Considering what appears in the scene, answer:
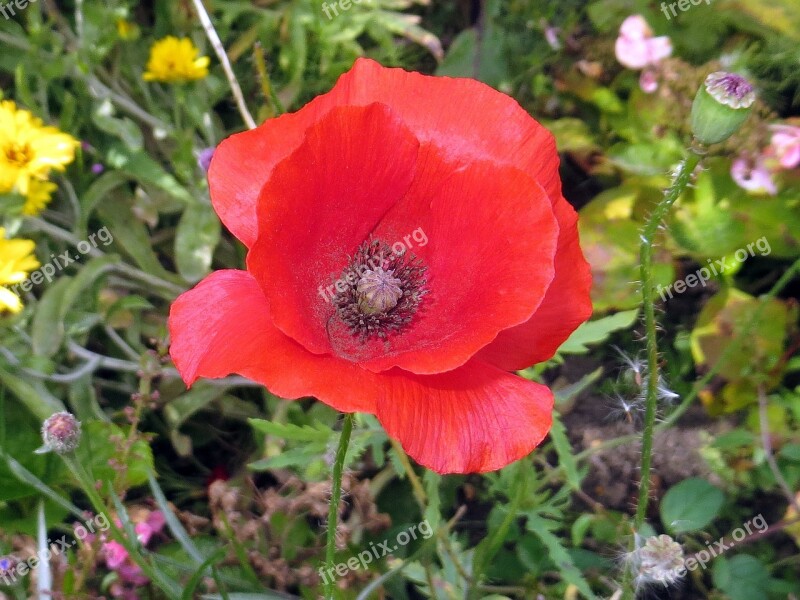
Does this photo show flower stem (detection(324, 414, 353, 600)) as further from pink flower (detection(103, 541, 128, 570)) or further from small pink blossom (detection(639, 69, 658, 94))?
small pink blossom (detection(639, 69, 658, 94))

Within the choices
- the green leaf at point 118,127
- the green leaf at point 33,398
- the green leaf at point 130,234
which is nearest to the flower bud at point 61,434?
the green leaf at point 33,398

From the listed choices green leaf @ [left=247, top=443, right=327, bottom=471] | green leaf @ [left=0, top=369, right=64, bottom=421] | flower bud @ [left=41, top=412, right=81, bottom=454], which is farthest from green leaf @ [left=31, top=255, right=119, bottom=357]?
flower bud @ [left=41, top=412, right=81, bottom=454]

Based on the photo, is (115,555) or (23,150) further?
(23,150)

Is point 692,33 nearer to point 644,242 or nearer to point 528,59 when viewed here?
point 528,59

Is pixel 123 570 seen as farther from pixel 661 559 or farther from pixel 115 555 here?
pixel 661 559

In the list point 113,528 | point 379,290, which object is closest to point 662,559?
point 379,290

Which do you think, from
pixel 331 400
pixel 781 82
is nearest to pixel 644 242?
pixel 331 400

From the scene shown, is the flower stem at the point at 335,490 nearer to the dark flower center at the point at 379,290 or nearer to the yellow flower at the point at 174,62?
the dark flower center at the point at 379,290
